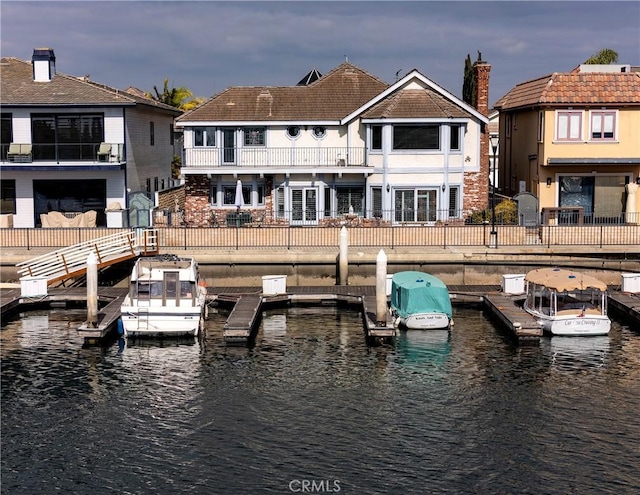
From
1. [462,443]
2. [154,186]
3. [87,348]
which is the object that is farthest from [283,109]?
[462,443]

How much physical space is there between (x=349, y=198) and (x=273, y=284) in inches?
547

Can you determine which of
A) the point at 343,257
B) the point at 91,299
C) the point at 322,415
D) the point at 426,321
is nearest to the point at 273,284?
the point at 343,257

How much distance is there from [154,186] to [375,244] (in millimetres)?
20210

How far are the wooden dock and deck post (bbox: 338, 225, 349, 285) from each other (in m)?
6.87

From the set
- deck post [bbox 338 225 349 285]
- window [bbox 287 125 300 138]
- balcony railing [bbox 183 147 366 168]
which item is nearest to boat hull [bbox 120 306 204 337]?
deck post [bbox 338 225 349 285]

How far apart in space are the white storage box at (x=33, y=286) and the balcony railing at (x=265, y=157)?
14.9 meters

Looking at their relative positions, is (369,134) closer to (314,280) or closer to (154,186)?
(314,280)

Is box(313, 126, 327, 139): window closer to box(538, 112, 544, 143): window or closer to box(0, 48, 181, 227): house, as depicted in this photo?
box(0, 48, 181, 227): house

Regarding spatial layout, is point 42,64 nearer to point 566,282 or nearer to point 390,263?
point 390,263

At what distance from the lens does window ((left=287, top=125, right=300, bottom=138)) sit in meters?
55.5

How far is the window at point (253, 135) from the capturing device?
55312 mm

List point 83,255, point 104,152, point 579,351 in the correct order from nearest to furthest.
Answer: point 579,351 < point 83,255 < point 104,152

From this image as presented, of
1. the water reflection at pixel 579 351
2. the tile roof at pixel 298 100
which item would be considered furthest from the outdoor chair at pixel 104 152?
the water reflection at pixel 579 351

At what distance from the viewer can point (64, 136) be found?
178 ft
